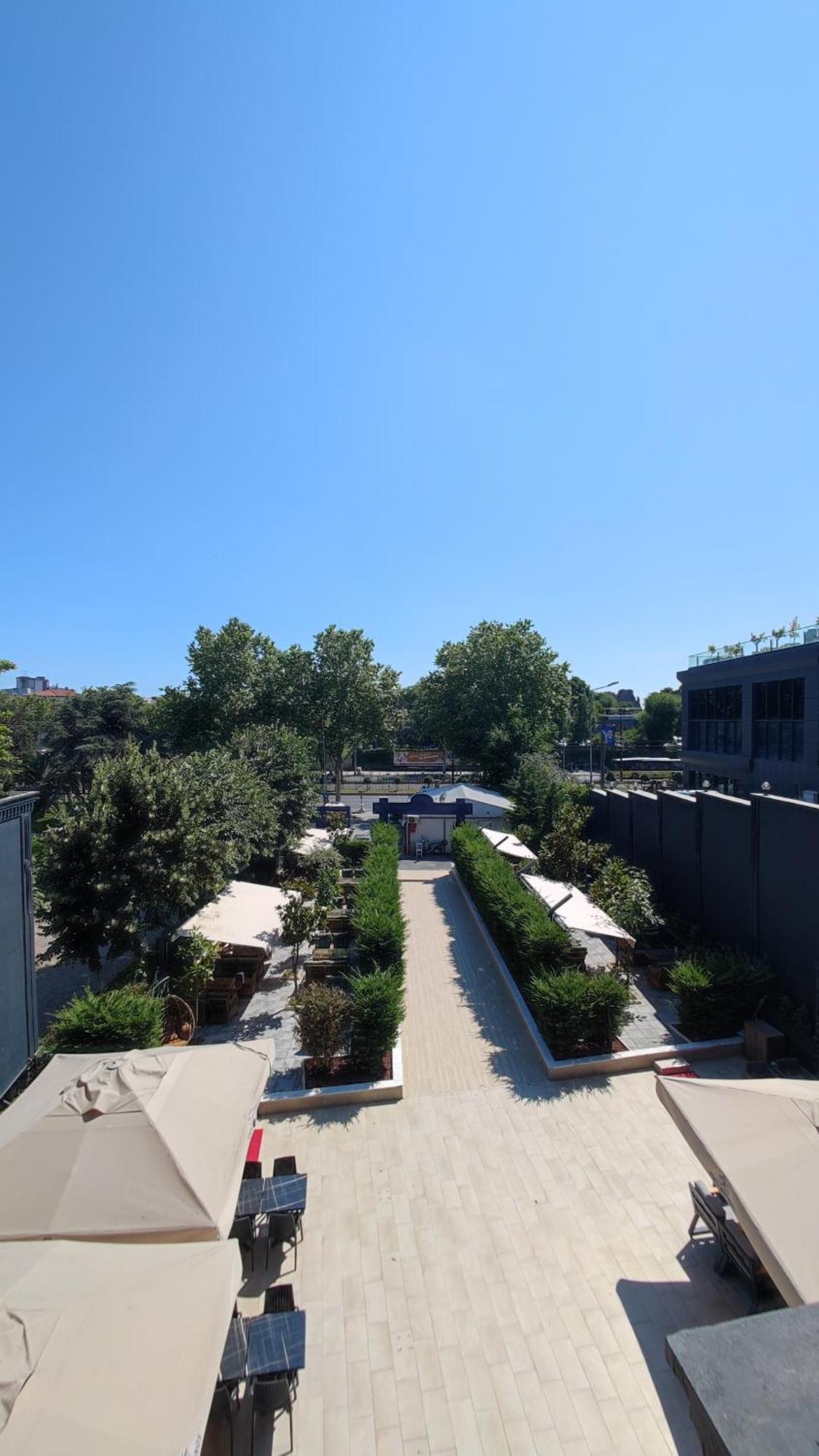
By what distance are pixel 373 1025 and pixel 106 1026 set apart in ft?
11.9

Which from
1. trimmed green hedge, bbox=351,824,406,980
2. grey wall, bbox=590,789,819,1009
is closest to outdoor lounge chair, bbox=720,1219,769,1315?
grey wall, bbox=590,789,819,1009

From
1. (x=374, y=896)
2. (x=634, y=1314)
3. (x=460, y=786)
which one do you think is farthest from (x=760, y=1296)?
(x=460, y=786)

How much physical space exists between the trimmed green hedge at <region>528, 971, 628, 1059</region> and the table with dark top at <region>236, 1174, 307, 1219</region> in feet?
14.1

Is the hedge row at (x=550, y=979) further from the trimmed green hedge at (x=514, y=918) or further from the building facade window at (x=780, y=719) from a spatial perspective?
the building facade window at (x=780, y=719)

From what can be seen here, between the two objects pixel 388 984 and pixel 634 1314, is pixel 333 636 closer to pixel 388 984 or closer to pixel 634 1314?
pixel 388 984

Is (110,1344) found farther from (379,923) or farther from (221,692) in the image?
(221,692)

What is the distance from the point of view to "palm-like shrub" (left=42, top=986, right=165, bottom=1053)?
847 cm

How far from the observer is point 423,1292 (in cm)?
567

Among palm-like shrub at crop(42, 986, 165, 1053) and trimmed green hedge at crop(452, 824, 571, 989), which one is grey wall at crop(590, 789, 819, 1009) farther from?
palm-like shrub at crop(42, 986, 165, 1053)

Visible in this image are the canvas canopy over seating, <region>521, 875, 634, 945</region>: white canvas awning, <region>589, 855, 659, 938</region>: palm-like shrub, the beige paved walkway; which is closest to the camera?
the canvas canopy over seating

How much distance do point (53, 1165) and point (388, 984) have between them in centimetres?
503

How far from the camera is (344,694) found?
39.1 metres

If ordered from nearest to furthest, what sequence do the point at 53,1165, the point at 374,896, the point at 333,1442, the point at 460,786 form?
the point at 333,1442
the point at 53,1165
the point at 374,896
the point at 460,786

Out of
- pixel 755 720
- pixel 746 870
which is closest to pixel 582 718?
pixel 755 720
